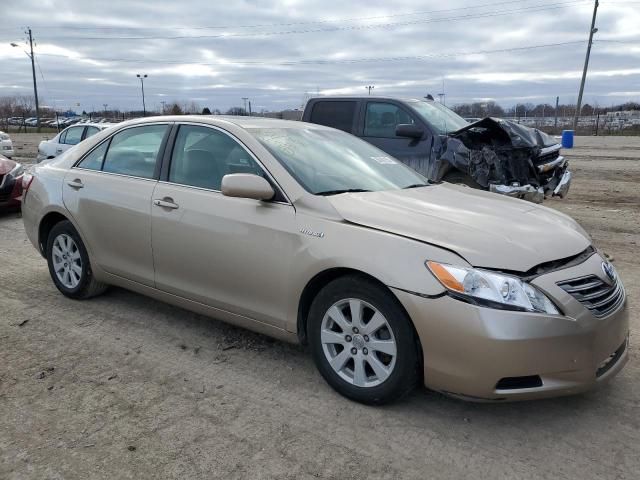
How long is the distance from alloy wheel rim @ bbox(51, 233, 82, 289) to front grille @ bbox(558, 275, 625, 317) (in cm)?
388

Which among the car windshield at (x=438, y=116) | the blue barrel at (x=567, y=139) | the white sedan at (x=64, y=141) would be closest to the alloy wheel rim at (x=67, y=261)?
the car windshield at (x=438, y=116)

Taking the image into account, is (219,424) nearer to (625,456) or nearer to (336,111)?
(625,456)

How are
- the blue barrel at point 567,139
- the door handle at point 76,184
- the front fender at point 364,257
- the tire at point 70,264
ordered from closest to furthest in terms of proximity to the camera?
the front fender at point 364,257
the door handle at point 76,184
the tire at point 70,264
the blue barrel at point 567,139

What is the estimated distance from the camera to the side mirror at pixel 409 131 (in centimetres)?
821

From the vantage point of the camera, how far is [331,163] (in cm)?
406

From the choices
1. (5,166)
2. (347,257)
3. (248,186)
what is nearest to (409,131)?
(248,186)

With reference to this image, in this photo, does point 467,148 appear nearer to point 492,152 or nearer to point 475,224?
point 492,152

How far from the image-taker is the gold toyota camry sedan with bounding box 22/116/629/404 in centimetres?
288

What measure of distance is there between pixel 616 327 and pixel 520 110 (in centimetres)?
5048

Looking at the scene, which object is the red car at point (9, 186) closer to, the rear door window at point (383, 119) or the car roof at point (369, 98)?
the car roof at point (369, 98)

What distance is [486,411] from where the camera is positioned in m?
3.27

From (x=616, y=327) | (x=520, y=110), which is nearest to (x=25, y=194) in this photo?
(x=616, y=327)

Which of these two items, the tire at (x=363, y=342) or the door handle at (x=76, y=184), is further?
the door handle at (x=76, y=184)

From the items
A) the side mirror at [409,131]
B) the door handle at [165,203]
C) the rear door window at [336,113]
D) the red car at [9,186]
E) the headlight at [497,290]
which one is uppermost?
the rear door window at [336,113]
